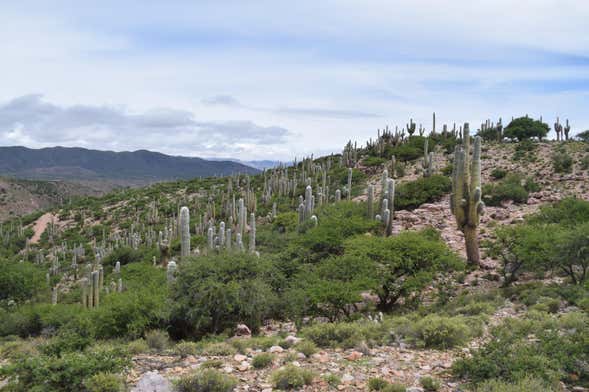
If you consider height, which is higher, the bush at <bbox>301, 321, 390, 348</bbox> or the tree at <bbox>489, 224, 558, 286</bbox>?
the tree at <bbox>489, 224, 558, 286</bbox>

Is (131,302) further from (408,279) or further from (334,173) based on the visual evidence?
(334,173)

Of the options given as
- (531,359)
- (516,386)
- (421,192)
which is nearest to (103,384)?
(516,386)

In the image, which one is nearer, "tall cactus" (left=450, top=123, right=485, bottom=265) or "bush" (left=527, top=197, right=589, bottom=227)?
"tall cactus" (left=450, top=123, right=485, bottom=265)

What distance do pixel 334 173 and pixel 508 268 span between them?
87.3 ft

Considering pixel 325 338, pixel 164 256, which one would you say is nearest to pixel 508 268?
pixel 325 338

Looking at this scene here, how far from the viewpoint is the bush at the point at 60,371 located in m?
7.27

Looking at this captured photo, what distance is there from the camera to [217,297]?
14.0 m

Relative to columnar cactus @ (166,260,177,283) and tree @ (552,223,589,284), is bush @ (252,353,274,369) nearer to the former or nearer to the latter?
columnar cactus @ (166,260,177,283)

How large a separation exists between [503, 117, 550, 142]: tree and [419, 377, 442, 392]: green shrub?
44.9 meters

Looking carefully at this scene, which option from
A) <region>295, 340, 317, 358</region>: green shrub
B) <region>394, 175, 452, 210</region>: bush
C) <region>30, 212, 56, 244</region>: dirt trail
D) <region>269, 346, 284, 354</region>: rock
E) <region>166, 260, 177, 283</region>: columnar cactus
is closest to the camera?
<region>295, 340, 317, 358</region>: green shrub

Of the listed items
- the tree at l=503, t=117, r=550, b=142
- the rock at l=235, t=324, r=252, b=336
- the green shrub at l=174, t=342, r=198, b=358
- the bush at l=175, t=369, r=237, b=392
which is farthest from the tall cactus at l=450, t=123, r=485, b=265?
the tree at l=503, t=117, r=550, b=142

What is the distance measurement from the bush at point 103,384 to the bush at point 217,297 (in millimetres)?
6277

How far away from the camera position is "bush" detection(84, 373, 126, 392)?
702 cm

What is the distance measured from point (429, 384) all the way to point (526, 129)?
46.1m
